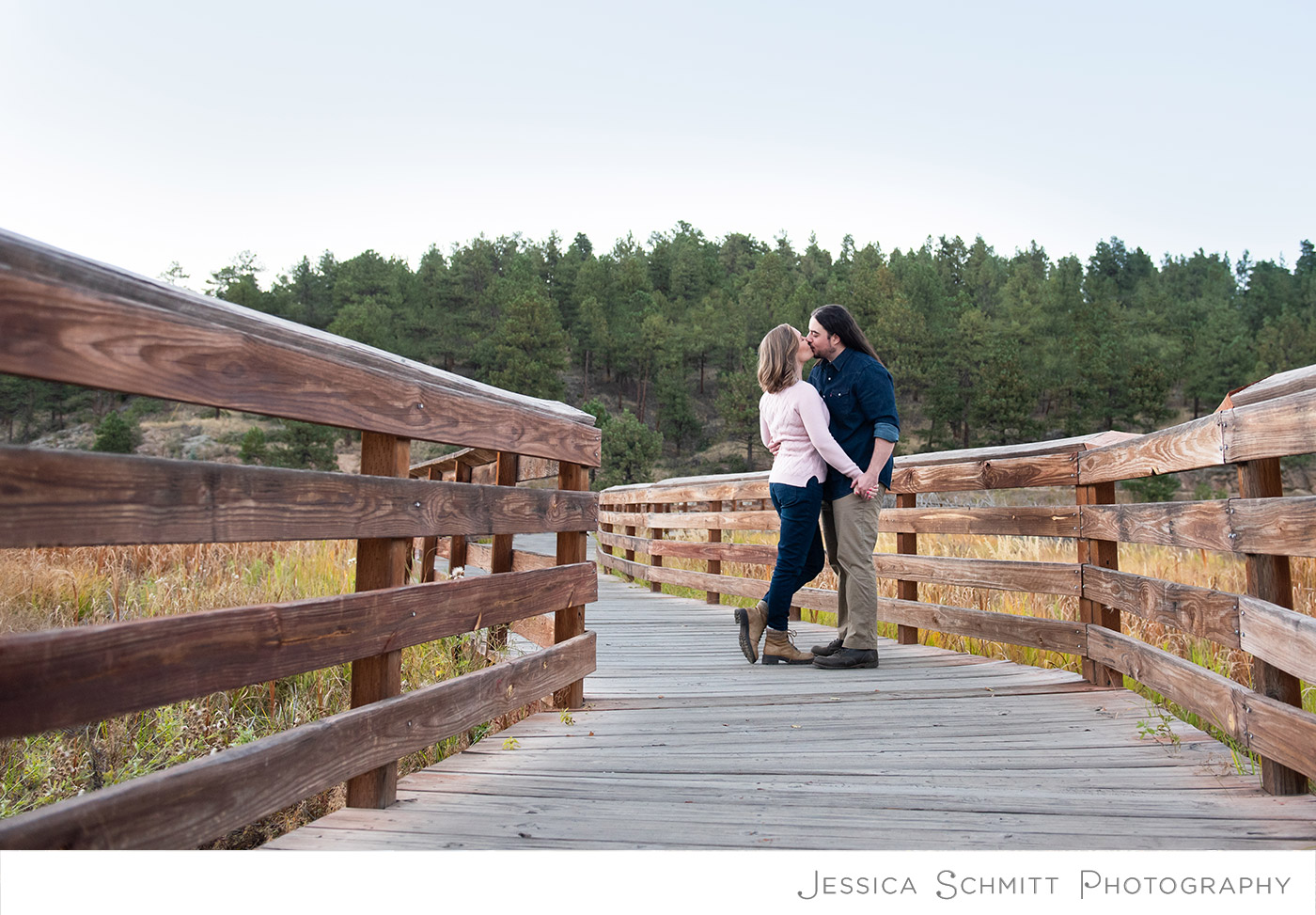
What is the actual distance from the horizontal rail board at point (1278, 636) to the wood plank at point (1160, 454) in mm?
459

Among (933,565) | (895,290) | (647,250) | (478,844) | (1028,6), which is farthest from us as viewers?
(647,250)

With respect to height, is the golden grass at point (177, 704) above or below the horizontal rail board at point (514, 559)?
below

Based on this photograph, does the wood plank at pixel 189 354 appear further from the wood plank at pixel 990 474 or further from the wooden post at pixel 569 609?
the wood plank at pixel 990 474

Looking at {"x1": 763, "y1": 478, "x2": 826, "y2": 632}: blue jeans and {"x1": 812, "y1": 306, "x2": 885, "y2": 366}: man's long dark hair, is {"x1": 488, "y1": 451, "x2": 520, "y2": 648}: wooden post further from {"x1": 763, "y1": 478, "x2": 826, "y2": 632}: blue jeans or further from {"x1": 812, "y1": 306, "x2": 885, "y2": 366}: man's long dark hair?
{"x1": 812, "y1": 306, "x2": 885, "y2": 366}: man's long dark hair

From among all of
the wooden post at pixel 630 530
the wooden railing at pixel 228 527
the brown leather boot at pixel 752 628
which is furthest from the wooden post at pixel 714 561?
the wooden railing at pixel 228 527

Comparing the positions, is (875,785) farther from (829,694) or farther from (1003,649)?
(1003,649)

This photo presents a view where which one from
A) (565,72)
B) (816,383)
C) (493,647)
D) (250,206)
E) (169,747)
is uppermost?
(250,206)

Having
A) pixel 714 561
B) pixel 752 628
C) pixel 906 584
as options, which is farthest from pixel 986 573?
pixel 714 561

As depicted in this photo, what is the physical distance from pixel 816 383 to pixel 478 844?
Answer: 3398 millimetres

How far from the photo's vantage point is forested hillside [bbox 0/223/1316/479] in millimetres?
44031

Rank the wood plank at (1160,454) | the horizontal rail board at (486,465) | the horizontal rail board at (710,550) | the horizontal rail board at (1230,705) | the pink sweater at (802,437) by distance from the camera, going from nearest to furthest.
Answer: the horizontal rail board at (1230,705) < the wood plank at (1160,454) < the horizontal rail board at (486,465) < the pink sweater at (802,437) < the horizontal rail board at (710,550)

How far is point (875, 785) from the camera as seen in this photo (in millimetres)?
2543

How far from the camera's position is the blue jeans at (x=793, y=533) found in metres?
4.57
